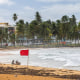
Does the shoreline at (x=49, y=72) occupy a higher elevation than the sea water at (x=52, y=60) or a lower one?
higher

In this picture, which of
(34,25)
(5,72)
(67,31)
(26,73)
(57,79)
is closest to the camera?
(57,79)

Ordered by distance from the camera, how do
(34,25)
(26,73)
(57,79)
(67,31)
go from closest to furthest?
(57,79), (26,73), (67,31), (34,25)

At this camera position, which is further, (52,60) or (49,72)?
(52,60)

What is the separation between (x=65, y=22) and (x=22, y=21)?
20.9 meters

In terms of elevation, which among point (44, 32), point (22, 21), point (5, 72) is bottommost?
point (5, 72)

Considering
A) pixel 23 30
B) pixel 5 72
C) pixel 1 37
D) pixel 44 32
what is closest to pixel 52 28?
pixel 44 32

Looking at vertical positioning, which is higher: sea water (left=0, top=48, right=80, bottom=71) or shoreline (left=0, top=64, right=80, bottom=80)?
shoreline (left=0, top=64, right=80, bottom=80)

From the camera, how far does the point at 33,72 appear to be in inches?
374

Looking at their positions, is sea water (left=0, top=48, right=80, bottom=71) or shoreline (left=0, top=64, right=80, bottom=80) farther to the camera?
sea water (left=0, top=48, right=80, bottom=71)

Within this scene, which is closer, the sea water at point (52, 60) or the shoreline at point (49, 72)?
the shoreline at point (49, 72)

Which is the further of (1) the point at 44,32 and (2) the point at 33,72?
(1) the point at 44,32

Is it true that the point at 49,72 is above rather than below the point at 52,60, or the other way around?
above

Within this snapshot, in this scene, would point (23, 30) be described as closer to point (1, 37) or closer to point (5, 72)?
point (1, 37)

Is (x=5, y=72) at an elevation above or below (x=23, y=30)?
below
